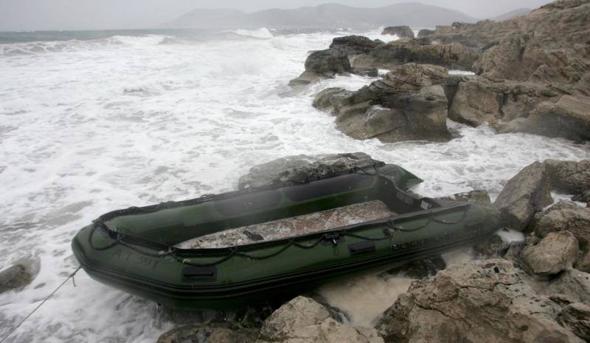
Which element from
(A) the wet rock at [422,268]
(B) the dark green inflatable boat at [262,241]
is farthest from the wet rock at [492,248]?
(A) the wet rock at [422,268]

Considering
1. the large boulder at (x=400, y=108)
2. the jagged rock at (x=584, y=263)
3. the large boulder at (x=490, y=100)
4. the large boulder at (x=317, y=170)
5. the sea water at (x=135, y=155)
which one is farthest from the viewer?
the large boulder at (x=490, y=100)

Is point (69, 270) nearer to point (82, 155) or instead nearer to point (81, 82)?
point (82, 155)

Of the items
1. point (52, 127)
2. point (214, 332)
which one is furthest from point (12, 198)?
point (214, 332)

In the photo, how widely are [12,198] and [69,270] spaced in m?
2.58

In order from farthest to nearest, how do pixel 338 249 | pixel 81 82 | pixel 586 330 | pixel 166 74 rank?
pixel 166 74 < pixel 81 82 < pixel 338 249 < pixel 586 330

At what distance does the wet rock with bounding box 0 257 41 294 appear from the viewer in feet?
13.6

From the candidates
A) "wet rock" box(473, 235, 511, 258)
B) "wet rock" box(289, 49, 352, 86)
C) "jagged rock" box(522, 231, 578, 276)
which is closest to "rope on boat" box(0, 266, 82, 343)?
"wet rock" box(473, 235, 511, 258)

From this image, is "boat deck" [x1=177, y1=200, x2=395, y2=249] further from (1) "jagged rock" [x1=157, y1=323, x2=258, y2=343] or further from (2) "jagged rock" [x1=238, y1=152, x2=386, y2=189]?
(1) "jagged rock" [x1=157, y1=323, x2=258, y2=343]

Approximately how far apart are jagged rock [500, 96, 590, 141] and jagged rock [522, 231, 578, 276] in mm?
5662

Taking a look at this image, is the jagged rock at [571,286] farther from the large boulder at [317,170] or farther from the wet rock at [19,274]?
the wet rock at [19,274]

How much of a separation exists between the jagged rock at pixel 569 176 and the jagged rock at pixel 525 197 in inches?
22.4

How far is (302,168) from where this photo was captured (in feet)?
19.5

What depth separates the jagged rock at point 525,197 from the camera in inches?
180

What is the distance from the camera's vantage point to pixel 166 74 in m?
16.2
